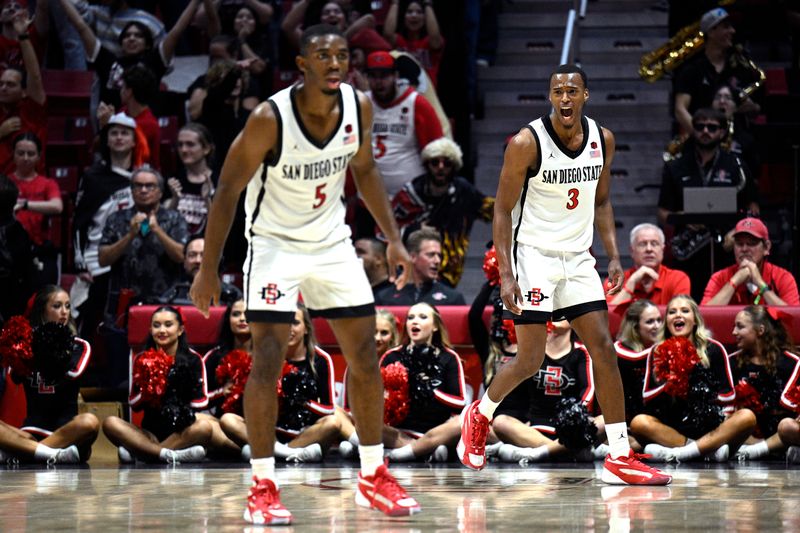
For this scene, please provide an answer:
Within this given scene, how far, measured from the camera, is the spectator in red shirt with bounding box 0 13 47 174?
11.0m

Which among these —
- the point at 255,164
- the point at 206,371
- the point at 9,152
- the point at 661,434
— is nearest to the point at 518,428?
the point at 661,434

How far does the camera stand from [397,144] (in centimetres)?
1074

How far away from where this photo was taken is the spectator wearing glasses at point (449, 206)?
984 centimetres

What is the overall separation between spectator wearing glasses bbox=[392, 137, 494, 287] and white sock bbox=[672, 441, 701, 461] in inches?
103

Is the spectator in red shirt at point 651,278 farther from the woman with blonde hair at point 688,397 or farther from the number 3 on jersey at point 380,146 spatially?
the number 3 on jersey at point 380,146

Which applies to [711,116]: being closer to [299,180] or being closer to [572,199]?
[572,199]

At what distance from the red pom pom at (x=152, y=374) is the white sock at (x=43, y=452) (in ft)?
2.12

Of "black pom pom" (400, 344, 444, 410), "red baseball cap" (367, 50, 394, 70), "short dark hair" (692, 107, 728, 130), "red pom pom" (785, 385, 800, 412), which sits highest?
"red baseball cap" (367, 50, 394, 70)

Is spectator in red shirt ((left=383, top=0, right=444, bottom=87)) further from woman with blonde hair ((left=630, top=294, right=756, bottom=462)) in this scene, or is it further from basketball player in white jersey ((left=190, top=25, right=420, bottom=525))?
basketball player in white jersey ((left=190, top=25, right=420, bottom=525))

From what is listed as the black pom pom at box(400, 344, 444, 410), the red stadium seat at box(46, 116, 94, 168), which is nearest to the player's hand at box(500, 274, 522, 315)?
the black pom pom at box(400, 344, 444, 410)

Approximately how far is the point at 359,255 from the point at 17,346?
2.55 metres

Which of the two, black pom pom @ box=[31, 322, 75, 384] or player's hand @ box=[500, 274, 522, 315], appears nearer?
player's hand @ box=[500, 274, 522, 315]

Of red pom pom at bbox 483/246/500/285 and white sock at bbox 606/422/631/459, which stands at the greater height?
red pom pom at bbox 483/246/500/285

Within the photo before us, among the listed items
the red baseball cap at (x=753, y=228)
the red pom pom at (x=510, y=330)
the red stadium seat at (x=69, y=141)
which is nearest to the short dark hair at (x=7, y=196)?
the red stadium seat at (x=69, y=141)
